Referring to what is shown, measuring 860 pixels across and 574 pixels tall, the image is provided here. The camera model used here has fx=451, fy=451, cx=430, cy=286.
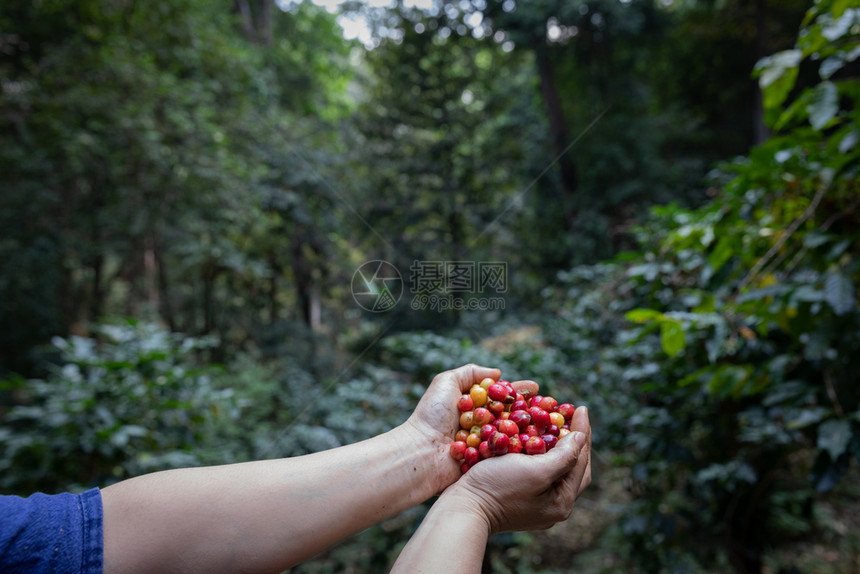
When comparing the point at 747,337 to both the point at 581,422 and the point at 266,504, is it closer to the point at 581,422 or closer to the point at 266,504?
the point at 581,422

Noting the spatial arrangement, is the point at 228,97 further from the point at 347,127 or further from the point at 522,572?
the point at 522,572

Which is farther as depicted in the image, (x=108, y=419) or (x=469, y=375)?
(x=108, y=419)

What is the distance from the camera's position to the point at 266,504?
2.69 feet

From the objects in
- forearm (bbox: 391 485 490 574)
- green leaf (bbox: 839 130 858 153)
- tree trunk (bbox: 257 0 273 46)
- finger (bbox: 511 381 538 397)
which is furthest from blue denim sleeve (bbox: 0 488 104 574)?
tree trunk (bbox: 257 0 273 46)

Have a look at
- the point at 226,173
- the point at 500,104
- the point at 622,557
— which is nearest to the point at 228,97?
the point at 226,173

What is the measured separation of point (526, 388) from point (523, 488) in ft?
1.03

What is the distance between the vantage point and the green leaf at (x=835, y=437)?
0.99 m

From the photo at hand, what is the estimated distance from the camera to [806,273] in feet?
4.46

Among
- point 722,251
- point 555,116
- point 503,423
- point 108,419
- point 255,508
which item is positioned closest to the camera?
point 255,508

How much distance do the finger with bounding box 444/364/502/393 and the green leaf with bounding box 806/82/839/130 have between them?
984mm

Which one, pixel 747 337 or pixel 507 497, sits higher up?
pixel 747 337

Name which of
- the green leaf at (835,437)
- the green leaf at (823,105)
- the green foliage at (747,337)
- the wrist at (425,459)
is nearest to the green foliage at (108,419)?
the wrist at (425,459)

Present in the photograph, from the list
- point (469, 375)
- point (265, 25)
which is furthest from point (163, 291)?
point (469, 375)

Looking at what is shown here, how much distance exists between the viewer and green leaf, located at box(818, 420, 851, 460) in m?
0.99
